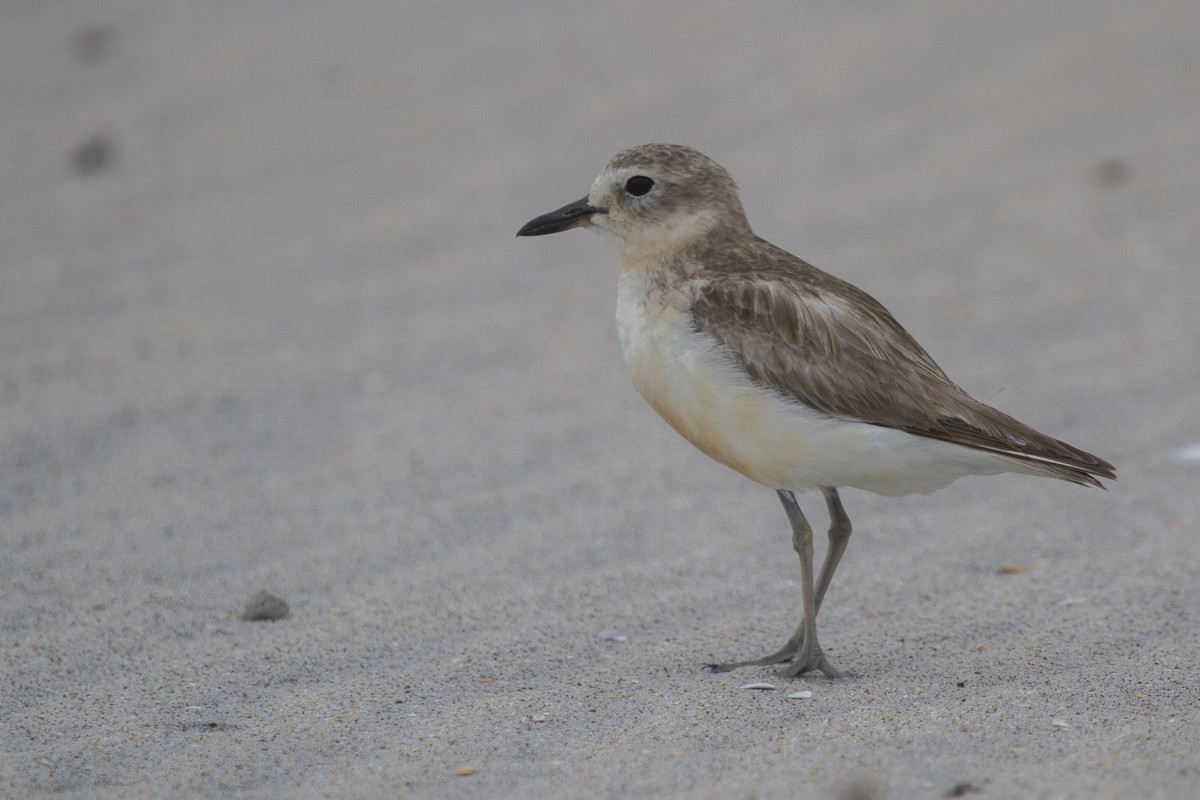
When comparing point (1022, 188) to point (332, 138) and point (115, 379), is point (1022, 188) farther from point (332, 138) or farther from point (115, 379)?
point (115, 379)

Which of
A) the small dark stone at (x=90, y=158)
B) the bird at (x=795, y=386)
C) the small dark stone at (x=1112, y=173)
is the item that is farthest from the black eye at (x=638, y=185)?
the small dark stone at (x=90, y=158)

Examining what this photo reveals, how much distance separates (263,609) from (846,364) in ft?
6.43

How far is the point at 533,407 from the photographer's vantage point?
6.52 m

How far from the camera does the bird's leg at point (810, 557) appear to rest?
438 centimetres

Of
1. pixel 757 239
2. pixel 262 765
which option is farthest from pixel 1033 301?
pixel 262 765

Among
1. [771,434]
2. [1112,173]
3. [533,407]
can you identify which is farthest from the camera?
[1112,173]

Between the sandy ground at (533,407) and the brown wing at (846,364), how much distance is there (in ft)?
2.20

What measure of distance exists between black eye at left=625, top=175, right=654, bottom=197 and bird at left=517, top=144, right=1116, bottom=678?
0.02 metres

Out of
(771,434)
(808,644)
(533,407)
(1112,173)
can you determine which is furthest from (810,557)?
(1112,173)

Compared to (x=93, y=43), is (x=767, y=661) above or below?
below

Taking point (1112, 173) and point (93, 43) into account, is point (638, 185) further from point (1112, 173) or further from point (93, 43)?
point (93, 43)

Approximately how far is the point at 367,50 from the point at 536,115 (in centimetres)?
131

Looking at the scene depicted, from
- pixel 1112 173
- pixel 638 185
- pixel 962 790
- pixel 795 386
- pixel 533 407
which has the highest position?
pixel 1112 173

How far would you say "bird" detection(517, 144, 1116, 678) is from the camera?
162 inches
